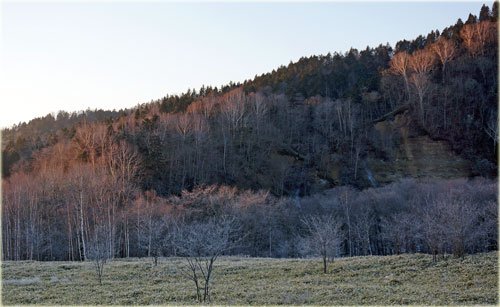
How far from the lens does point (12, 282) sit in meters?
34.9

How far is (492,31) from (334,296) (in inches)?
4769

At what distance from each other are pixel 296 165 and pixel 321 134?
14.9 meters

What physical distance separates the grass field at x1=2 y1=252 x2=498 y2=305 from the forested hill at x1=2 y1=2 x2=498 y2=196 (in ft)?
150

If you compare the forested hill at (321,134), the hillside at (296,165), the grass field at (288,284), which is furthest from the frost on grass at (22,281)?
the forested hill at (321,134)

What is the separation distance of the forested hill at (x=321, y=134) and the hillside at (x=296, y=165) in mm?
391

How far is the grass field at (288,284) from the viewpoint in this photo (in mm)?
24391

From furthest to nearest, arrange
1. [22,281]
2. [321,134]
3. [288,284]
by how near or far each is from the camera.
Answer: [321,134] < [22,281] < [288,284]

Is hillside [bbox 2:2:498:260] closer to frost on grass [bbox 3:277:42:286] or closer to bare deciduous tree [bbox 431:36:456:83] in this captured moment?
bare deciduous tree [bbox 431:36:456:83]

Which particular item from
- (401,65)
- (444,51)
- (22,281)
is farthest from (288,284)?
(444,51)

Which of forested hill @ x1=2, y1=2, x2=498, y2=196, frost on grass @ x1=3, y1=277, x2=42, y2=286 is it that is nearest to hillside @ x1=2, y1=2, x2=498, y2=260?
forested hill @ x1=2, y1=2, x2=498, y2=196

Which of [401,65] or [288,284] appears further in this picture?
[401,65]

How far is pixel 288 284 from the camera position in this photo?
3028 centimetres

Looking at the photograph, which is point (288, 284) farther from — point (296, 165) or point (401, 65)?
point (401, 65)

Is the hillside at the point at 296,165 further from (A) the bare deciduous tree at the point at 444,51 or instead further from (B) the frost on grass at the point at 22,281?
(B) the frost on grass at the point at 22,281
